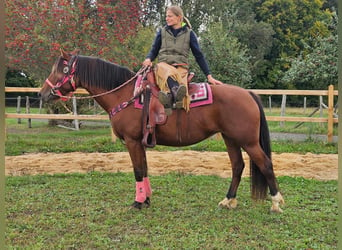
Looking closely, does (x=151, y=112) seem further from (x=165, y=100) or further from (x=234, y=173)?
(x=234, y=173)

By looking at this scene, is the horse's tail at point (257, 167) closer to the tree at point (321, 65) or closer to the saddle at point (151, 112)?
the saddle at point (151, 112)

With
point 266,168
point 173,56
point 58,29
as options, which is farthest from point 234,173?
point 58,29

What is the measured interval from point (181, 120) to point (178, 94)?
14.4 inches

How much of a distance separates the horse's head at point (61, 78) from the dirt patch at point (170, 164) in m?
2.34

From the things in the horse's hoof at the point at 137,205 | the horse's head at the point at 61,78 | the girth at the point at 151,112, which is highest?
the horse's head at the point at 61,78

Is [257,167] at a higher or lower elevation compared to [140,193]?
higher

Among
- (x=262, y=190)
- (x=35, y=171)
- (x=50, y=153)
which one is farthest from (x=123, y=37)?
(x=262, y=190)

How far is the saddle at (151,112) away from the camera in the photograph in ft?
12.8

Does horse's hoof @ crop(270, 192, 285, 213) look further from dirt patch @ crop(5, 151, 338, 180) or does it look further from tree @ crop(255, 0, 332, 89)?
tree @ crop(255, 0, 332, 89)

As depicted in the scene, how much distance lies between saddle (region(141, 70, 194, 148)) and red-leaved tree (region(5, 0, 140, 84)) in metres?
6.68

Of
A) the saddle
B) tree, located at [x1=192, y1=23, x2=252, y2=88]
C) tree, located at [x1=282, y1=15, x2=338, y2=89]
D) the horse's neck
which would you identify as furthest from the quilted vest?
tree, located at [x1=192, y1=23, x2=252, y2=88]

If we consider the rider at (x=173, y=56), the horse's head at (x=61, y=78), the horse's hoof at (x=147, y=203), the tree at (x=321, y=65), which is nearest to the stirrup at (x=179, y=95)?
the rider at (x=173, y=56)

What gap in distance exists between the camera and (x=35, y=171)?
20.1 ft

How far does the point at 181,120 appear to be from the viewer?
395 centimetres
